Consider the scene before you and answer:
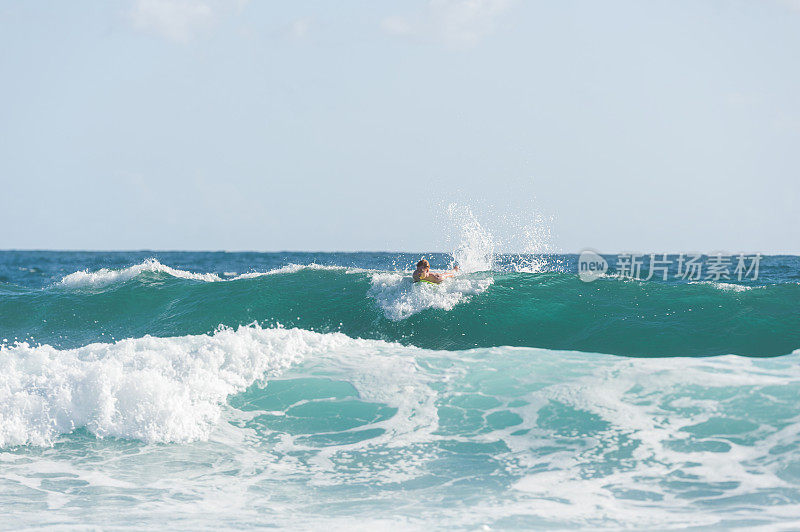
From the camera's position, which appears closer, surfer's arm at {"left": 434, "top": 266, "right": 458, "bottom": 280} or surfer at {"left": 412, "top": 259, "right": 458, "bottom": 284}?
surfer at {"left": 412, "top": 259, "right": 458, "bottom": 284}

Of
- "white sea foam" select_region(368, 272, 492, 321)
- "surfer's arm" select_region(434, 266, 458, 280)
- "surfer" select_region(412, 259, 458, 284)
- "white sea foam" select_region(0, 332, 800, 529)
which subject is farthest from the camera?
"surfer's arm" select_region(434, 266, 458, 280)

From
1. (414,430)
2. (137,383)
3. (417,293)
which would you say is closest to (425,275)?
(417,293)

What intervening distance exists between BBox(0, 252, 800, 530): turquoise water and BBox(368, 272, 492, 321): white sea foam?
1.19 meters

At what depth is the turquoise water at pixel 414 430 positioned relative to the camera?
235 inches

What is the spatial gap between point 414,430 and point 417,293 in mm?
6321

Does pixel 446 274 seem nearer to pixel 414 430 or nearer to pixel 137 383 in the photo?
pixel 414 430

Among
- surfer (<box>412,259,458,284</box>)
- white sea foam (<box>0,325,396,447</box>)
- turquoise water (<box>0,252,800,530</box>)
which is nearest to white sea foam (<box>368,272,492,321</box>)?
surfer (<box>412,259,458,284</box>)

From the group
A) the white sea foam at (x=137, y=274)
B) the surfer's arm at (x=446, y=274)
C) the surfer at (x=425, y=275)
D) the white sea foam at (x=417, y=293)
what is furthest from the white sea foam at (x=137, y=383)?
the white sea foam at (x=137, y=274)

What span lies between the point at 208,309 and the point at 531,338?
7.38m

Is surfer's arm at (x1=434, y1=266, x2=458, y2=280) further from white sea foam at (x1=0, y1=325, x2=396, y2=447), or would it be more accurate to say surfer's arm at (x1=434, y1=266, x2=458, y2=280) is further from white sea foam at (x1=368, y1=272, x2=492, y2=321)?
white sea foam at (x1=0, y1=325, x2=396, y2=447)

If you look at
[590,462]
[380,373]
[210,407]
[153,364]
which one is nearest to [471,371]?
[380,373]

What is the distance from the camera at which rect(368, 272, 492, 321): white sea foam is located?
1380cm

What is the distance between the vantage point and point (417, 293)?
14000 millimetres

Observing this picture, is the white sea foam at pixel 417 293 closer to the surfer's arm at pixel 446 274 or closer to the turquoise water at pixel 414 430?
the surfer's arm at pixel 446 274
